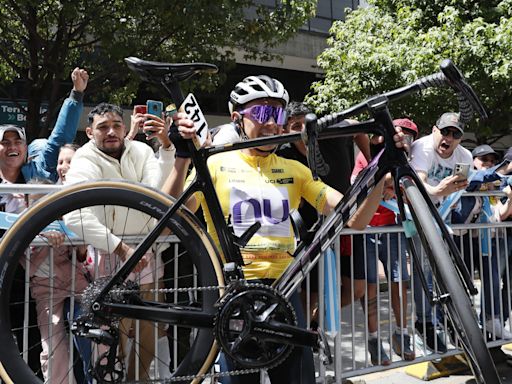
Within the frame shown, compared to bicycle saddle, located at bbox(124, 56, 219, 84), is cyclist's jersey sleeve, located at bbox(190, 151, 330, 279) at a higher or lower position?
lower

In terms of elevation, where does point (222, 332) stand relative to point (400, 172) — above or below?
below

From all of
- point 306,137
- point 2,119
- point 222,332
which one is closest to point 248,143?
point 306,137

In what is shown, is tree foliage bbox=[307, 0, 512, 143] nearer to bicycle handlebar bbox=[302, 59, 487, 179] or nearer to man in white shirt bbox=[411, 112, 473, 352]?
man in white shirt bbox=[411, 112, 473, 352]

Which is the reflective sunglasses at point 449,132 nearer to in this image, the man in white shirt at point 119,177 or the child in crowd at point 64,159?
the man in white shirt at point 119,177

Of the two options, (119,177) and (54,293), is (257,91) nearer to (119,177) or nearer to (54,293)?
(119,177)

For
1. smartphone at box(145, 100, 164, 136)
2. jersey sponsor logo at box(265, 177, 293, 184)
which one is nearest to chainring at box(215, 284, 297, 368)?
jersey sponsor logo at box(265, 177, 293, 184)

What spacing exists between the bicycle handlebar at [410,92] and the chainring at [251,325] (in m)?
0.64

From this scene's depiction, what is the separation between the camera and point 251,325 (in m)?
2.45

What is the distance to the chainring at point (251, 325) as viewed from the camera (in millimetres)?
2447

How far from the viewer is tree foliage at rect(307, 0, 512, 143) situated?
11.3 meters

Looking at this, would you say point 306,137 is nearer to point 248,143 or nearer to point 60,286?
point 248,143

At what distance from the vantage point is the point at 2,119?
36.9 feet

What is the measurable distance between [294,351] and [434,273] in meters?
0.80

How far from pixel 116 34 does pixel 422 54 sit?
6.20 metres
